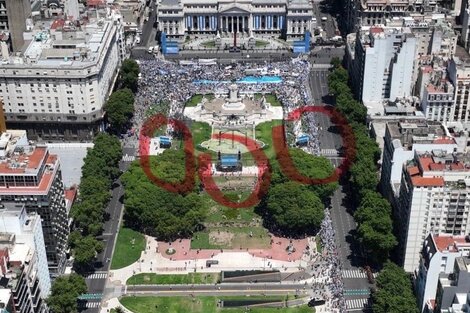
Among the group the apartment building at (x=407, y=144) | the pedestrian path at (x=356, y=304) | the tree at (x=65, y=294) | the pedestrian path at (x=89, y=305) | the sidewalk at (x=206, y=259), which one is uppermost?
the apartment building at (x=407, y=144)

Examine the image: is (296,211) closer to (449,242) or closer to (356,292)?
(356,292)

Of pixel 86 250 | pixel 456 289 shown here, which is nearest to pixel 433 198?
pixel 456 289

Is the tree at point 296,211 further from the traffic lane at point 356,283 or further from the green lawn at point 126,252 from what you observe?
the green lawn at point 126,252

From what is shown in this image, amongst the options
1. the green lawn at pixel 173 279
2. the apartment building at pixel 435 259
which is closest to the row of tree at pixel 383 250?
the apartment building at pixel 435 259

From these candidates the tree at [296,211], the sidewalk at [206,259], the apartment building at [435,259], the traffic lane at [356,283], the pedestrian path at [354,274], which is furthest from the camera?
the tree at [296,211]

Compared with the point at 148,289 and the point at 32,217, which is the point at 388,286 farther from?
the point at 32,217

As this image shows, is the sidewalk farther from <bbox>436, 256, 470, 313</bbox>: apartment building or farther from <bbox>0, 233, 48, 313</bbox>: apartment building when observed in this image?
<bbox>436, 256, 470, 313</bbox>: apartment building

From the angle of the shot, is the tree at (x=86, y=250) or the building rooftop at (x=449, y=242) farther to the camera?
the tree at (x=86, y=250)
